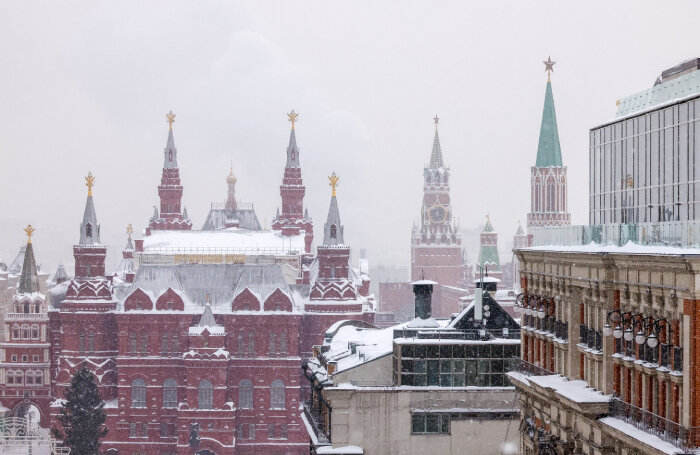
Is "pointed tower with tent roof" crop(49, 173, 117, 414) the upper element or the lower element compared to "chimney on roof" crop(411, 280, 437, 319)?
lower

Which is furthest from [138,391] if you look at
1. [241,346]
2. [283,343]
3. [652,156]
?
[652,156]

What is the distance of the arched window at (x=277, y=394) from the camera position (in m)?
106

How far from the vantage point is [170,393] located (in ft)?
347

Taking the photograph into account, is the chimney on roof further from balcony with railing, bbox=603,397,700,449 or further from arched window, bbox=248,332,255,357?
arched window, bbox=248,332,255,357

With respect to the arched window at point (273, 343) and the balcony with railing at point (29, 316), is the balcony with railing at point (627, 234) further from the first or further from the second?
the balcony with railing at point (29, 316)

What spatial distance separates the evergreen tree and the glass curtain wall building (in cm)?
6183

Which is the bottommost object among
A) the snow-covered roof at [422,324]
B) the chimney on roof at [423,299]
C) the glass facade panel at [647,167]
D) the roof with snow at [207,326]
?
the roof with snow at [207,326]

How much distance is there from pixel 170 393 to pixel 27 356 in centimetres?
1700

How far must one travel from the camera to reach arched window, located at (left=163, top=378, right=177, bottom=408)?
106 m

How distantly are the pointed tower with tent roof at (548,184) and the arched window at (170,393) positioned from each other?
57090mm

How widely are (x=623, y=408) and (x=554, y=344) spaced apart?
7.79 metres

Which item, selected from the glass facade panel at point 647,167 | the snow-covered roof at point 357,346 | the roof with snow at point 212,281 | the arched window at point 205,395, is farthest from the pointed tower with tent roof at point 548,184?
the glass facade panel at point 647,167

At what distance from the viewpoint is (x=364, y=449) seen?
54625 mm

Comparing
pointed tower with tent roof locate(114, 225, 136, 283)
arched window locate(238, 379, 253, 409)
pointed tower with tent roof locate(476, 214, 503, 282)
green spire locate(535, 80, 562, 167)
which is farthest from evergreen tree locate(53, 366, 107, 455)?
pointed tower with tent roof locate(476, 214, 503, 282)
